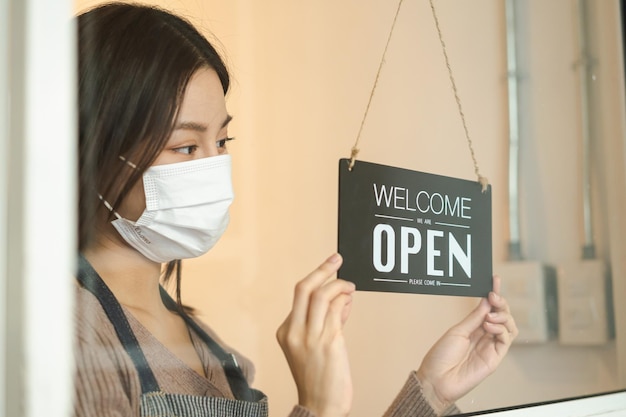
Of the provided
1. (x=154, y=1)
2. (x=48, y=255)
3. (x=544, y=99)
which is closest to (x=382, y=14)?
(x=154, y=1)

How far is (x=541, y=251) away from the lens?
1479 mm

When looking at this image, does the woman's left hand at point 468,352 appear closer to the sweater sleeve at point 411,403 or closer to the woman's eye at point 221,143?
the sweater sleeve at point 411,403

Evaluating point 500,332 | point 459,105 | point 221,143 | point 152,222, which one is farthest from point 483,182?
point 152,222

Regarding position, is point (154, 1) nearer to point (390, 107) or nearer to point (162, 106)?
point (162, 106)

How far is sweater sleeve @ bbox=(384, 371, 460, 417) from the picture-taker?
1080 millimetres

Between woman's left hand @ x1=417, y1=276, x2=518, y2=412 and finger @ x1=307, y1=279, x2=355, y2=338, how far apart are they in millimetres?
220

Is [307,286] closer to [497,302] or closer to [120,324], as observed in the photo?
[120,324]

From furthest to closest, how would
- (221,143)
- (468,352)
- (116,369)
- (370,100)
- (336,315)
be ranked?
(468,352)
(370,100)
(336,315)
(221,143)
(116,369)

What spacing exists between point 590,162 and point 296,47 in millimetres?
863

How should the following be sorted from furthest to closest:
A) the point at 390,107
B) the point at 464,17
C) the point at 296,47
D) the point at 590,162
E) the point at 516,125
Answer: the point at 590,162, the point at 516,125, the point at 464,17, the point at 390,107, the point at 296,47

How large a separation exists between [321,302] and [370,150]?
23cm

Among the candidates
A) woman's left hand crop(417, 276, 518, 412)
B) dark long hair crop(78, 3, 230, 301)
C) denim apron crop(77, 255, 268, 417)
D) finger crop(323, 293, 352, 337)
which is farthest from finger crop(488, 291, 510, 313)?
dark long hair crop(78, 3, 230, 301)

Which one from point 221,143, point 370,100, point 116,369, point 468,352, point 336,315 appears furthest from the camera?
point 468,352

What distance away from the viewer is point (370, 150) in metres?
1.07
